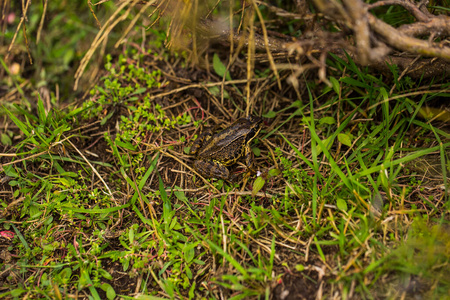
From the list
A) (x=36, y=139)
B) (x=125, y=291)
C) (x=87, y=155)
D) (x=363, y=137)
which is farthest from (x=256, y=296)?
(x=36, y=139)

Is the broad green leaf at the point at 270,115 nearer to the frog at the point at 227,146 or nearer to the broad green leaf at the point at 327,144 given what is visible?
the frog at the point at 227,146

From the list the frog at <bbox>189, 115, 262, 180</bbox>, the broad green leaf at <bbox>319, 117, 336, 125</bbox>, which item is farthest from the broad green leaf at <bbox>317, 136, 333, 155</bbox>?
the frog at <bbox>189, 115, 262, 180</bbox>

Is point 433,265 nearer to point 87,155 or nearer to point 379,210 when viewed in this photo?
point 379,210

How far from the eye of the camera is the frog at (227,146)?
4688 millimetres

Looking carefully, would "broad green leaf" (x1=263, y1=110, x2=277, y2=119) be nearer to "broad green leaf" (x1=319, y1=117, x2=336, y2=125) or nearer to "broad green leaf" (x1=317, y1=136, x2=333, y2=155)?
"broad green leaf" (x1=319, y1=117, x2=336, y2=125)

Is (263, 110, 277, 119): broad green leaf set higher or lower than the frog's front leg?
higher

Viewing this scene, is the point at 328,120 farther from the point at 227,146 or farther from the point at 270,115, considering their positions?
the point at 227,146

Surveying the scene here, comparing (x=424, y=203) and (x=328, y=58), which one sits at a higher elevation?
(x=328, y=58)

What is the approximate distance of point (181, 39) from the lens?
520 centimetres

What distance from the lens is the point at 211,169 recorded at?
4.58m

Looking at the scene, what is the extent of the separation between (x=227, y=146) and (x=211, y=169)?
454 mm

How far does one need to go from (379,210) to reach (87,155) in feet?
13.5

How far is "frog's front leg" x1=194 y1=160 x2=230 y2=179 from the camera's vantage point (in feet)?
14.9

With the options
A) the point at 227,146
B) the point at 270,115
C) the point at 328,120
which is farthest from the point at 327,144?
the point at 227,146
